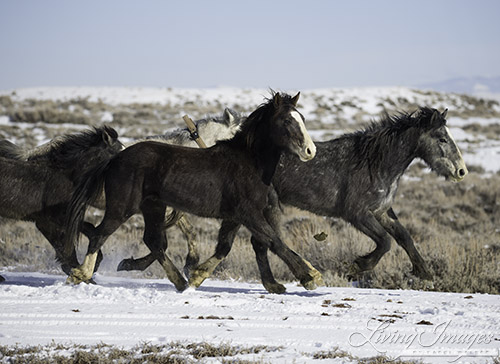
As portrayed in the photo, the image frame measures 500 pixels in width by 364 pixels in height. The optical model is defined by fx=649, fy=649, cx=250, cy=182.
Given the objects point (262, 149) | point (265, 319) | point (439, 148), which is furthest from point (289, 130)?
point (439, 148)

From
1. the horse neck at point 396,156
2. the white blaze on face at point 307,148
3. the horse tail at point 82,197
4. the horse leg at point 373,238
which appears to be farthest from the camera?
the horse neck at point 396,156

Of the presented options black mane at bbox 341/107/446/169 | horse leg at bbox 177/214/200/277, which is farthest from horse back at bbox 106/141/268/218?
horse leg at bbox 177/214/200/277

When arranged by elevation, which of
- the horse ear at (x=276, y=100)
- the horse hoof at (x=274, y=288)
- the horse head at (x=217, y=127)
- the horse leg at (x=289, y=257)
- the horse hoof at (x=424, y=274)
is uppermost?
the horse ear at (x=276, y=100)

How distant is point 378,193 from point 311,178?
0.80 metres

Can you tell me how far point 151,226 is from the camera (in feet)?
23.6

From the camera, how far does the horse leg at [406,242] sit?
7.70m

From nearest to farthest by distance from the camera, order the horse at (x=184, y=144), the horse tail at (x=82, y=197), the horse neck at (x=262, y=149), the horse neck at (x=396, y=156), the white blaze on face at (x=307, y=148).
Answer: the white blaze on face at (x=307, y=148), the horse neck at (x=262, y=149), the horse tail at (x=82, y=197), the horse neck at (x=396, y=156), the horse at (x=184, y=144)

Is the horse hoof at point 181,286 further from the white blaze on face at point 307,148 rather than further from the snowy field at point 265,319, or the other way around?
the white blaze on face at point 307,148

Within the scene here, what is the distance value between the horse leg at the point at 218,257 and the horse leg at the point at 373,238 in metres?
1.44

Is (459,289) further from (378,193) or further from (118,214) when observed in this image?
(118,214)

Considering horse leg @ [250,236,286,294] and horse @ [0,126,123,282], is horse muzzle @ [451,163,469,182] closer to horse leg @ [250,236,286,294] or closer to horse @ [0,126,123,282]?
horse leg @ [250,236,286,294]

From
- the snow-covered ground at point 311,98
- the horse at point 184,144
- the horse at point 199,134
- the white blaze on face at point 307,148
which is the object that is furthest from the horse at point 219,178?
the snow-covered ground at point 311,98

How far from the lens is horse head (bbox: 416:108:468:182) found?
777 centimetres

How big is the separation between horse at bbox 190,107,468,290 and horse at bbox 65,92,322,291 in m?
0.75
